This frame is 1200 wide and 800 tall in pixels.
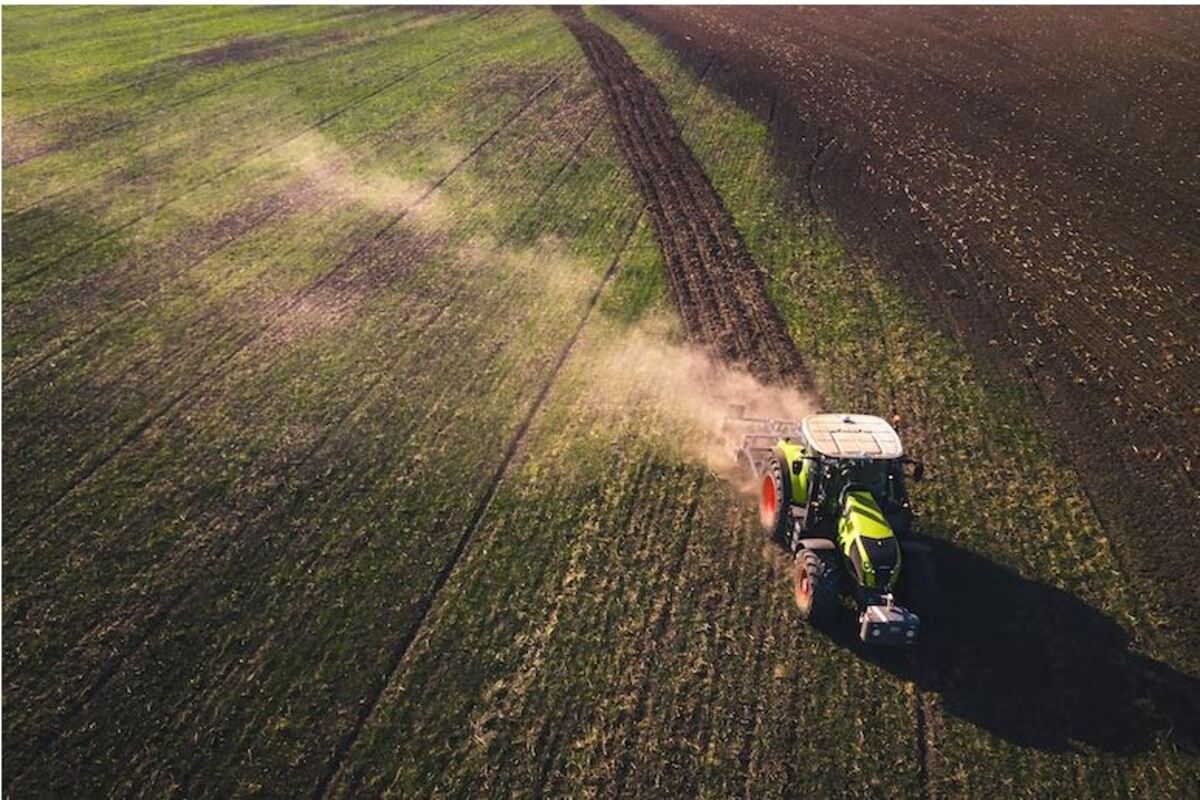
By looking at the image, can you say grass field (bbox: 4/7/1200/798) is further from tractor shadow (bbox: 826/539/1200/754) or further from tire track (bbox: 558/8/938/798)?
tire track (bbox: 558/8/938/798)

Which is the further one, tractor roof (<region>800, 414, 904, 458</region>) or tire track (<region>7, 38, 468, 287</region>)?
tire track (<region>7, 38, 468, 287</region>)

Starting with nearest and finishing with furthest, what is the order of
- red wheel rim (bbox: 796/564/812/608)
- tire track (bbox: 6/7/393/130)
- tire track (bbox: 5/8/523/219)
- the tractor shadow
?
the tractor shadow, red wheel rim (bbox: 796/564/812/608), tire track (bbox: 5/8/523/219), tire track (bbox: 6/7/393/130)

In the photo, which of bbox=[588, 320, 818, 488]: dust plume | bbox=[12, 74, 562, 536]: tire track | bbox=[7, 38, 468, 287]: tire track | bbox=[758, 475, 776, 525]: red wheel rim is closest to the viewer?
bbox=[758, 475, 776, 525]: red wheel rim

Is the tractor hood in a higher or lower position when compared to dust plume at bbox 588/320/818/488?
higher

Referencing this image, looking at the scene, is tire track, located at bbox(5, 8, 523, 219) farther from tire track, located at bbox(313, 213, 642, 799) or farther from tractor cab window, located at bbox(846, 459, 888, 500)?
tractor cab window, located at bbox(846, 459, 888, 500)

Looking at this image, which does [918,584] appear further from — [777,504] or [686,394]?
[686,394]

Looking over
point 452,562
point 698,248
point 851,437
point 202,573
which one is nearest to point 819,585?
point 851,437

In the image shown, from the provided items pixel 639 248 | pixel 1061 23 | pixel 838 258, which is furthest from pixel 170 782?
pixel 1061 23

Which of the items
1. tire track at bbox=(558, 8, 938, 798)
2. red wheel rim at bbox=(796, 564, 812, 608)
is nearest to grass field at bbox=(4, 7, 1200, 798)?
red wheel rim at bbox=(796, 564, 812, 608)
